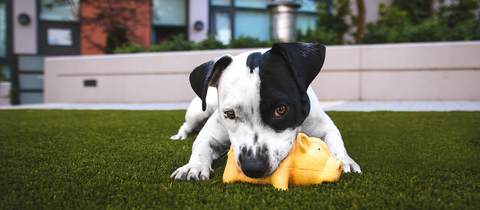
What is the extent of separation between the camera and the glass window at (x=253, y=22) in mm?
14359

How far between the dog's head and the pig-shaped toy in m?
0.06

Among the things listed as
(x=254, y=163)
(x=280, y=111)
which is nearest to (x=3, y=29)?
(x=280, y=111)

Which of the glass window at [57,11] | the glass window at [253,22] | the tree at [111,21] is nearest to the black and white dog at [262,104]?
the tree at [111,21]

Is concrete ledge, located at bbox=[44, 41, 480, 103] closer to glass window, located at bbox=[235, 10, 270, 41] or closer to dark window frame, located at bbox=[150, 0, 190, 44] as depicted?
dark window frame, located at bbox=[150, 0, 190, 44]

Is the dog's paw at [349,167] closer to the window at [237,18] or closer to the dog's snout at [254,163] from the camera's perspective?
the dog's snout at [254,163]

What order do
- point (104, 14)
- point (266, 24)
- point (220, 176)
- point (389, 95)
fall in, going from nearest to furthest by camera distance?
point (220, 176)
point (389, 95)
point (104, 14)
point (266, 24)

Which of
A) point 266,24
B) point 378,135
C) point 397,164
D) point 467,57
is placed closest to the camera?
point 397,164

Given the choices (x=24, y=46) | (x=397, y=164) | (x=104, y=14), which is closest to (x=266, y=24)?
(x=104, y=14)

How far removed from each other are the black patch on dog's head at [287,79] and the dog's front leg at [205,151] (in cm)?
51

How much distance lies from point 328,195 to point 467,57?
751cm

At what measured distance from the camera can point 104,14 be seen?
1238cm

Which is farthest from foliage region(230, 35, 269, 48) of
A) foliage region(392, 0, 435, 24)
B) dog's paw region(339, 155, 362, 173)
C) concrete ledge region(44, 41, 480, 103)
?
foliage region(392, 0, 435, 24)

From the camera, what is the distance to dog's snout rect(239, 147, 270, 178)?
174cm

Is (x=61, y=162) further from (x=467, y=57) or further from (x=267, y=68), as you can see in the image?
(x=467, y=57)
